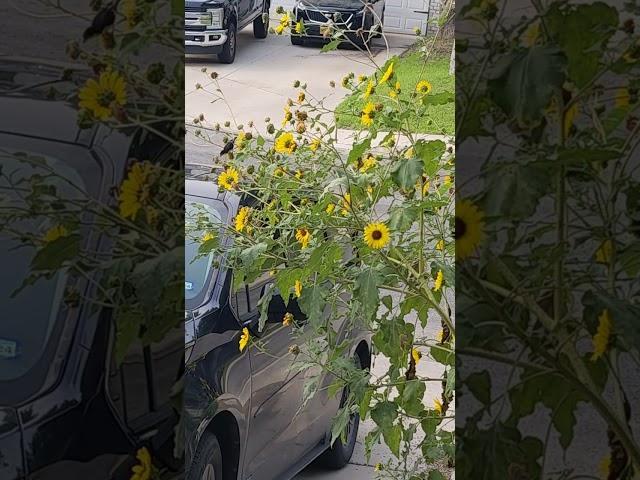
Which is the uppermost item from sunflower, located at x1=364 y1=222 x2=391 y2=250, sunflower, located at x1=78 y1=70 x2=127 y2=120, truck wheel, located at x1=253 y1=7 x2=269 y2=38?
sunflower, located at x1=78 y1=70 x2=127 y2=120

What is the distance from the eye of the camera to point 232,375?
226 centimetres

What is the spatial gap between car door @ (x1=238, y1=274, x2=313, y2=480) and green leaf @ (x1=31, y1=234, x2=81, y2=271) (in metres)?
1.20

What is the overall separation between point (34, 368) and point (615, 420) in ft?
2.27

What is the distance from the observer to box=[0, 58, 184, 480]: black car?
1.07 meters

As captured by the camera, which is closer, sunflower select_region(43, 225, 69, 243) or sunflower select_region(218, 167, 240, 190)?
sunflower select_region(43, 225, 69, 243)

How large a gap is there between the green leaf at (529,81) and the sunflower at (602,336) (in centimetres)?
22

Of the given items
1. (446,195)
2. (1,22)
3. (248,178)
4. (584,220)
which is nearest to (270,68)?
(248,178)

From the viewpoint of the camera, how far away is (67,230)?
110 cm

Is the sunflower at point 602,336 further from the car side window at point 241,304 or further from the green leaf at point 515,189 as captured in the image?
the car side window at point 241,304

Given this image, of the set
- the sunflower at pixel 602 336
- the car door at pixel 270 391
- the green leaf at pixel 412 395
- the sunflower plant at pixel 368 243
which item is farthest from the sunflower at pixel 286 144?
the sunflower at pixel 602 336

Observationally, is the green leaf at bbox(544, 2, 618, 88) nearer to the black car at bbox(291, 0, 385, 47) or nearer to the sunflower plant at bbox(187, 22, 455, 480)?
the sunflower plant at bbox(187, 22, 455, 480)

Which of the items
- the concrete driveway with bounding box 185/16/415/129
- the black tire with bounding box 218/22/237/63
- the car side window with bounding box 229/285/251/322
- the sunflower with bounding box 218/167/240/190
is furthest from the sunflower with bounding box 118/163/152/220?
the car side window with bounding box 229/285/251/322

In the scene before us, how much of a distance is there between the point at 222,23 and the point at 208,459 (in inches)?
40.4

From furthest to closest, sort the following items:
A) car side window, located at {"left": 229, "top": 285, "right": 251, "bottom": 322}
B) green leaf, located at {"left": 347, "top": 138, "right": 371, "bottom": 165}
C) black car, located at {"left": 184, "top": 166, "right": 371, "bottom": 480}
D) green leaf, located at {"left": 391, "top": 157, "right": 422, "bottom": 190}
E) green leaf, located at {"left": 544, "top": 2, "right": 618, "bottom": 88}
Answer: car side window, located at {"left": 229, "top": 285, "right": 251, "bottom": 322} < black car, located at {"left": 184, "top": 166, "right": 371, "bottom": 480} < green leaf, located at {"left": 347, "top": 138, "right": 371, "bottom": 165} < green leaf, located at {"left": 391, "top": 157, "right": 422, "bottom": 190} < green leaf, located at {"left": 544, "top": 2, "right": 618, "bottom": 88}
